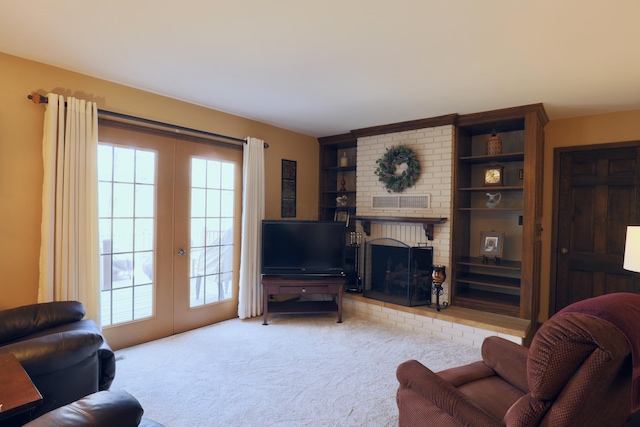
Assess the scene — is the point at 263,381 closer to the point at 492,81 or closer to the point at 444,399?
the point at 444,399

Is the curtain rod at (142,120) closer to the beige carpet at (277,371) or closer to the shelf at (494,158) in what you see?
the beige carpet at (277,371)

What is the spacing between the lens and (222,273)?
4.19 metres

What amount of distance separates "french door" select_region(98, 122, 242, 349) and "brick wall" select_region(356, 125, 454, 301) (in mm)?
1800

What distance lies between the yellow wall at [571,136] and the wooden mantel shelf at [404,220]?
1.31 m

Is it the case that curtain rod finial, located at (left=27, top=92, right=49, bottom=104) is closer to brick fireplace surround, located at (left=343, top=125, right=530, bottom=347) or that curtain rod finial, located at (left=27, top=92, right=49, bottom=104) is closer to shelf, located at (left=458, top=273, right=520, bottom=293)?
brick fireplace surround, located at (left=343, top=125, right=530, bottom=347)

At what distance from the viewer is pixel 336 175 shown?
5707mm

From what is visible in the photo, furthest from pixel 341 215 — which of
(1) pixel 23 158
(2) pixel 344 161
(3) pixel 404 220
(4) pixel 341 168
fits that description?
(1) pixel 23 158

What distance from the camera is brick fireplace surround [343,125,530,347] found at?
3.67 meters

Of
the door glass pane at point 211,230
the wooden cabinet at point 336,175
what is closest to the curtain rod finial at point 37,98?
the door glass pane at point 211,230

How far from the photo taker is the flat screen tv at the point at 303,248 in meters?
4.33

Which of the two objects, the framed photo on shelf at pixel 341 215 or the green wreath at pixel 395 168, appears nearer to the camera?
the green wreath at pixel 395 168

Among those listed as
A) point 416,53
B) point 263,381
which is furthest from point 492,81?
point 263,381

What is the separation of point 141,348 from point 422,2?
3.69 m

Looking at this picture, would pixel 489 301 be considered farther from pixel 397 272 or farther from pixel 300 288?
pixel 300 288
